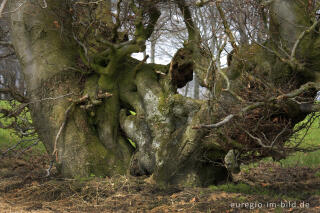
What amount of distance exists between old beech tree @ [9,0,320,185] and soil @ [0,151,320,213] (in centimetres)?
46

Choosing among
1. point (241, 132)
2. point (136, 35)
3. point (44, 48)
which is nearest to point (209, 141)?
point (241, 132)

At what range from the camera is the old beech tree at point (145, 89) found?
16.2ft

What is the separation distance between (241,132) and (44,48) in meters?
4.24

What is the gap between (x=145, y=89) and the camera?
20.6 feet

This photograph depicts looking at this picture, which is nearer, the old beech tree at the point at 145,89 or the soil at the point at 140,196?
the soil at the point at 140,196

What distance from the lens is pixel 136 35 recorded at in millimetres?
5922

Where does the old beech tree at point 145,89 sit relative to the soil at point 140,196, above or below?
above

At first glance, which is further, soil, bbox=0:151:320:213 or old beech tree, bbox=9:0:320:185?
old beech tree, bbox=9:0:320:185

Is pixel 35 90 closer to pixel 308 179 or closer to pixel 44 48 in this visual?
pixel 44 48

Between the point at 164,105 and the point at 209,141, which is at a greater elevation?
the point at 164,105

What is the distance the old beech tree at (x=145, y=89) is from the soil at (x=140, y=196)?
18.0 inches

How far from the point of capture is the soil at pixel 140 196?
14.7ft

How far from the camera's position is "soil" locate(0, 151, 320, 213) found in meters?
4.47

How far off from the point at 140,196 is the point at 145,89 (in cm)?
211
